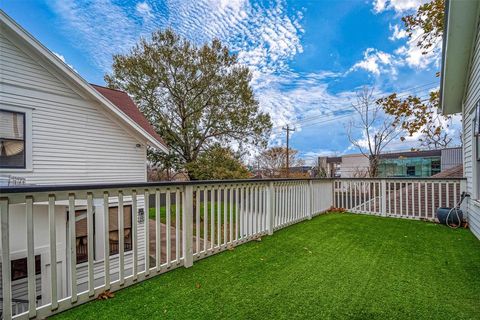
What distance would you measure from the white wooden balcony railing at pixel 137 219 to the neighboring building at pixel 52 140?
0.05 metres

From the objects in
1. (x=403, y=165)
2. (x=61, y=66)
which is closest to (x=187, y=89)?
(x=61, y=66)

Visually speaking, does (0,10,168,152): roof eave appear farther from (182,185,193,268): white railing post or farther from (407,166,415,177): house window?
(407,166,415,177): house window

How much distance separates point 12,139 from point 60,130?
0.99 m

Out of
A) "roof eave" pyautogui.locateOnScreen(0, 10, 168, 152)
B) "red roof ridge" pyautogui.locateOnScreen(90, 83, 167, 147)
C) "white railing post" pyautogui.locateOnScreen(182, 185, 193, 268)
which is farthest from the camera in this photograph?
"red roof ridge" pyautogui.locateOnScreen(90, 83, 167, 147)

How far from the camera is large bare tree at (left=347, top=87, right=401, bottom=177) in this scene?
11562 millimetres

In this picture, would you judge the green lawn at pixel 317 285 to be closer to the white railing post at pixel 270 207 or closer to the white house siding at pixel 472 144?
the white railing post at pixel 270 207

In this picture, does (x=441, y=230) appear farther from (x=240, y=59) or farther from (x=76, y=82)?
(x=240, y=59)

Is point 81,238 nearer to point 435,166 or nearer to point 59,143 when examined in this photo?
point 59,143

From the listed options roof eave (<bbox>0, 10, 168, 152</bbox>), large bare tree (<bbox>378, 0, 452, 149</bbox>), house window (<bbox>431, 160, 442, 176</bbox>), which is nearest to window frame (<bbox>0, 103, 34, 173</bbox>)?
roof eave (<bbox>0, 10, 168, 152</bbox>)

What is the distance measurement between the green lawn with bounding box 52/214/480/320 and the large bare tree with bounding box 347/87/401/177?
8.52 m

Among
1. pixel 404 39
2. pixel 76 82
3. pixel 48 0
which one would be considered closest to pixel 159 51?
pixel 48 0

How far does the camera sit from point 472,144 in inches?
177

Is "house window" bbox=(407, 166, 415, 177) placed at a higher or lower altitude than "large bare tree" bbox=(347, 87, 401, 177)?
lower

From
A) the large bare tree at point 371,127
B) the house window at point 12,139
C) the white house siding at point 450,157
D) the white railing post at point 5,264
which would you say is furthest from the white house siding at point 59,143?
the white house siding at point 450,157
